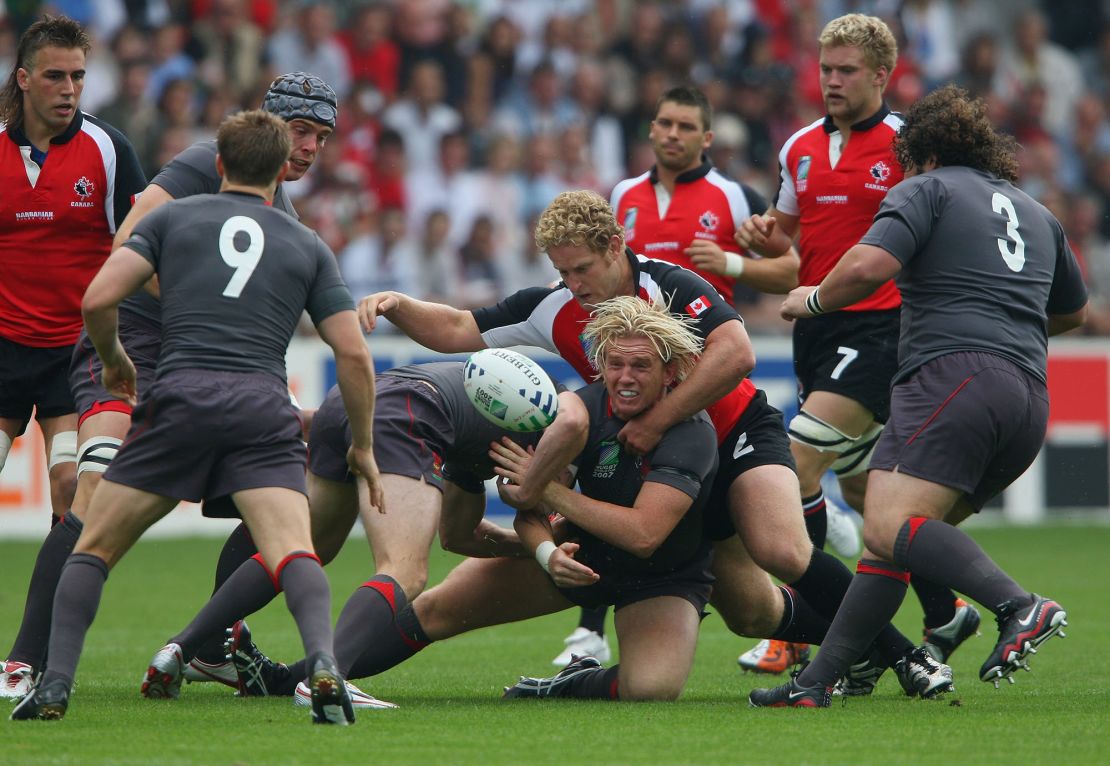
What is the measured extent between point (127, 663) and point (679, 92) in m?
Answer: 4.07

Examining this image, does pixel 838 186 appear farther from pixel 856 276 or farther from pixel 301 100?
pixel 301 100

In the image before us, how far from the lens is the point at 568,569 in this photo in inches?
224

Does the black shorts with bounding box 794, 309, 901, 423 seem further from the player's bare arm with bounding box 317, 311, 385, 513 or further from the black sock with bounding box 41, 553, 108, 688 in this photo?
the black sock with bounding box 41, 553, 108, 688

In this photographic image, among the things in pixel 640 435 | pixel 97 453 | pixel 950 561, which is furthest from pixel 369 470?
pixel 950 561

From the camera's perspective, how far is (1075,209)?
16.8m

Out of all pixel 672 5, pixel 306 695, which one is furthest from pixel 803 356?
pixel 672 5

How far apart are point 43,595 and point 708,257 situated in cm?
369

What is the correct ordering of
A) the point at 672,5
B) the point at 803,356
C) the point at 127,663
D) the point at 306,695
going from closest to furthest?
the point at 306,695, the point at 127,663, the point at 803,356, the point at 672,5

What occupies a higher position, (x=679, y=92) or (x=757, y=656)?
(x=679, y=92)

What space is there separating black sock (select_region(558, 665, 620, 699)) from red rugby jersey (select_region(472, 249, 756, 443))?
1.04m

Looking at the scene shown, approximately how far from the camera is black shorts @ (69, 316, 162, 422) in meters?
6.19

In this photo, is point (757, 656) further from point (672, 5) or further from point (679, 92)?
point (672, 5)

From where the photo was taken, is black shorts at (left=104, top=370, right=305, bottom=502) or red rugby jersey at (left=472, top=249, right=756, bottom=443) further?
red rugby jersey at (left=472, top=249, right=756, bottom=443)

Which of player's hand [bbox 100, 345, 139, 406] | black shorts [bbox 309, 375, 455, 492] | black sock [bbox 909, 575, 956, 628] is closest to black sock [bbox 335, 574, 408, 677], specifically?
black shorts [bbox 309, 375, 455, 492]
